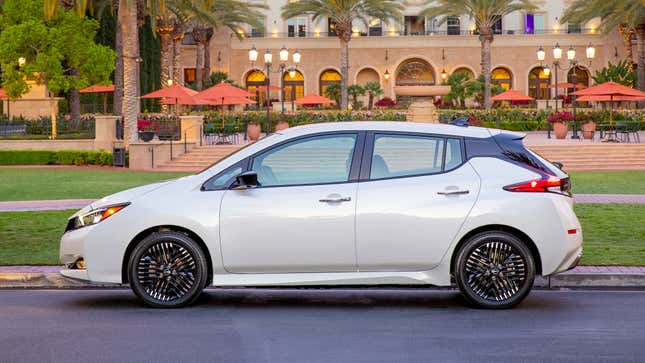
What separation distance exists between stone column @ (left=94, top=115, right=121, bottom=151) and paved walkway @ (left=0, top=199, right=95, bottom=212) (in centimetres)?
1655

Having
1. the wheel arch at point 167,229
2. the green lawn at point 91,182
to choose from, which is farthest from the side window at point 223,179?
the green lawn at point 91,182

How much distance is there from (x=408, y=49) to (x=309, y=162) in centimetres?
7499

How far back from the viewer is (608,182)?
2645 cm

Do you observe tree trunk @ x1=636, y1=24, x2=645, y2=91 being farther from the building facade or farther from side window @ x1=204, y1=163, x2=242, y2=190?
side window @ x1=204, y1=163, x2=242, y2=190

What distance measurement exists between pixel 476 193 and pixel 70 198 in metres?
14.8

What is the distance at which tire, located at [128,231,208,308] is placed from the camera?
9.07 metres

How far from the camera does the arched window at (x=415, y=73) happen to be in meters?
85.1

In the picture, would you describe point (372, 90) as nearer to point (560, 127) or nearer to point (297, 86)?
point (297, 86)

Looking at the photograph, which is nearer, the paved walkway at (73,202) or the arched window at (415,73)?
the paved walkway at (73,202)

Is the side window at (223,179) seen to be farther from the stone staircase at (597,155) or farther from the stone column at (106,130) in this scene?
the stone column at (106,130)

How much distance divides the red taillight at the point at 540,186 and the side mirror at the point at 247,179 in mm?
2198

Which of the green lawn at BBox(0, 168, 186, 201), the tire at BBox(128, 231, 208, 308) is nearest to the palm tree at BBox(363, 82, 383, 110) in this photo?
the green lawn at BBox(0, 168, 186, 201)

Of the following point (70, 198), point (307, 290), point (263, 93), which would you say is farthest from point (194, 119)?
point (263, 93)

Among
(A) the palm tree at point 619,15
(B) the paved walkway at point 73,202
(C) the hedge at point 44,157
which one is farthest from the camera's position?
(A) the palm tree at point 619,15
